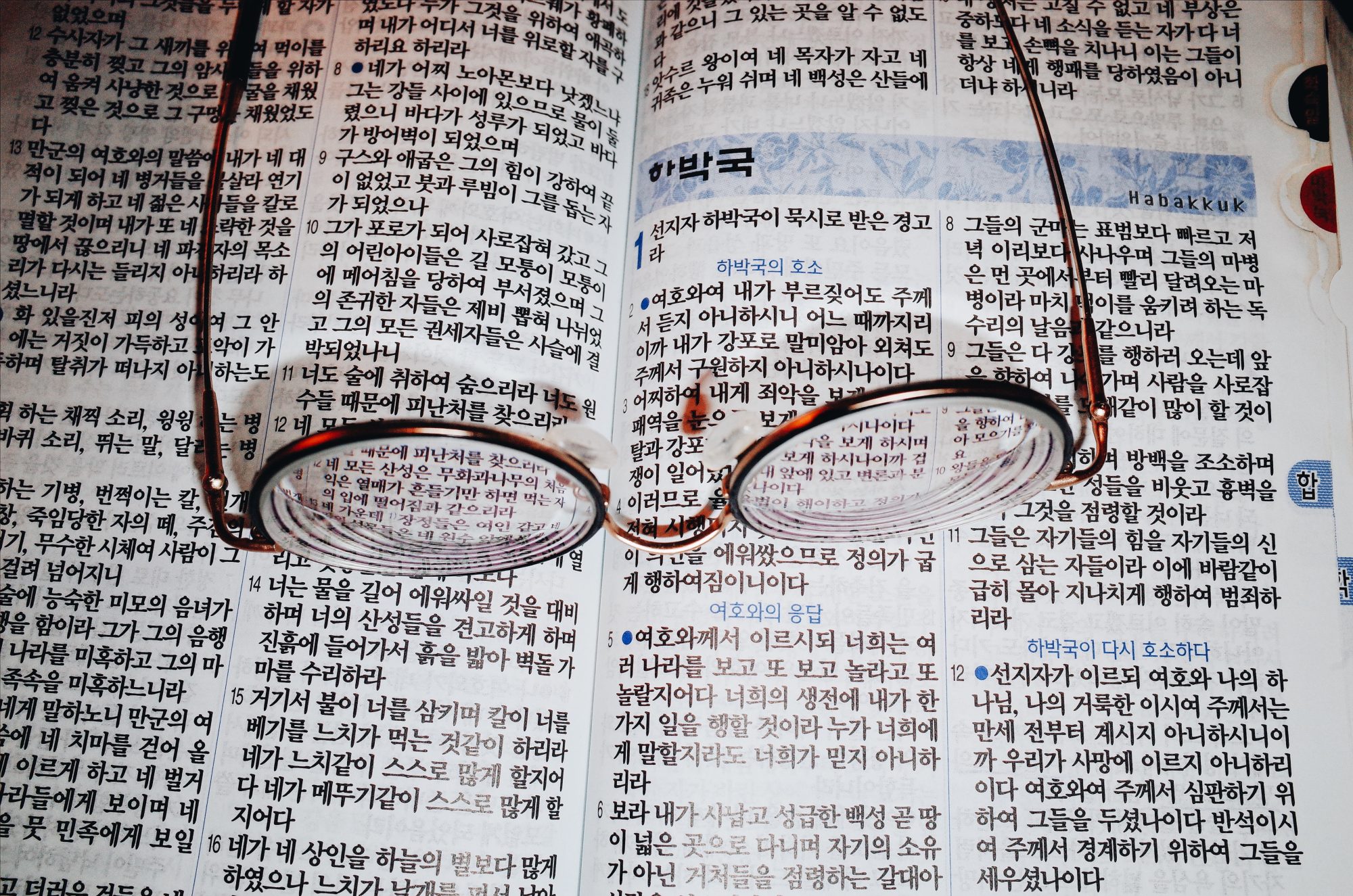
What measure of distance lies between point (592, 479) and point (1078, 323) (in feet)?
1.42

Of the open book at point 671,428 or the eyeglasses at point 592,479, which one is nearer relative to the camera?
the eyeglasses at point 592,479

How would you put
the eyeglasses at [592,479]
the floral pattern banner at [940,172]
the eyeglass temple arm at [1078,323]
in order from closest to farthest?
the eyeglasses at [592,479] → the eyeglass temple arm at [1078,323] → the floral pattern banner at [940,172]

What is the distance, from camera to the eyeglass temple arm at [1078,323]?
0.63 meters

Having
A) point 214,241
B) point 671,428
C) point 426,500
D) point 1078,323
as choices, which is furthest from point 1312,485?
point 214,241

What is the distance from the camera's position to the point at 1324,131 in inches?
31.3

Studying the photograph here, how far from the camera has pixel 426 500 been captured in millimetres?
601

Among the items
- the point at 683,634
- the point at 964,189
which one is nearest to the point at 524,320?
the point at 683,634

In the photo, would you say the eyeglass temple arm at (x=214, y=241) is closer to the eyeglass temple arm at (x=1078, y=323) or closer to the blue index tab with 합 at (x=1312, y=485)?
the eyeglass temple arm at (x=1078, y=323)

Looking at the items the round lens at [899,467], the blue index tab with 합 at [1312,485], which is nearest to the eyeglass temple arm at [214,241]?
the round lens at [899,467]

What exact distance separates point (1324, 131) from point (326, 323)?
33.8 inches

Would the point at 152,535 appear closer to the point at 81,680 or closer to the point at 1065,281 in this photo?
the point at 81,680

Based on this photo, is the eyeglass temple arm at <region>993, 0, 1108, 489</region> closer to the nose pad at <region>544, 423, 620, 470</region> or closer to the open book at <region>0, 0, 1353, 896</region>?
the open book at <region>0, 0, 1353, 896</region>

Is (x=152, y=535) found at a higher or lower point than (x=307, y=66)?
lower

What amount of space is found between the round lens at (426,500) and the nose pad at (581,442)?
2cm
